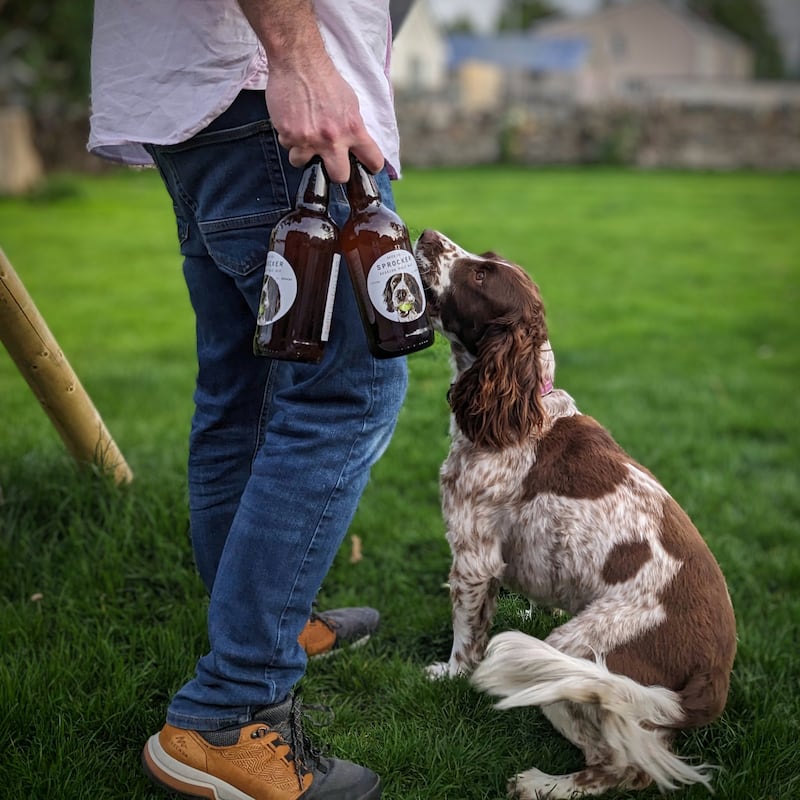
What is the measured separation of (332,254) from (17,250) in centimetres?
1002

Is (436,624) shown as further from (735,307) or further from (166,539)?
(735,307)

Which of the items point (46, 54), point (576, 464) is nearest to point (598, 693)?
point (576, 464)

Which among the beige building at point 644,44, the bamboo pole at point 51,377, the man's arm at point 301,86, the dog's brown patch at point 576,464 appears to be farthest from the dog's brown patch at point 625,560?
the beige building at point 644,44

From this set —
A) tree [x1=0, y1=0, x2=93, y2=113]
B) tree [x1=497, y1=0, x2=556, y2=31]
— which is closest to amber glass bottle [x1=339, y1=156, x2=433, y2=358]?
tree [x1=0, y1=0, x2=93, y2=113]

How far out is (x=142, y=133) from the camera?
1.97 m

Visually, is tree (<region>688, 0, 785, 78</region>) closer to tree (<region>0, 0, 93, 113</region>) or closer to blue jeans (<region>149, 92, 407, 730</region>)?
tree (<region>0, 0, 93, 113</region>)

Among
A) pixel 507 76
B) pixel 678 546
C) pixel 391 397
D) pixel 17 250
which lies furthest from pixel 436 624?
pixel 507 76

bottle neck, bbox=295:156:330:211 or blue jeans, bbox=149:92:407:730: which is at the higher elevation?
bottle neck, bbox=295:156:330:211

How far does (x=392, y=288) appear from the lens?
1.91 metres

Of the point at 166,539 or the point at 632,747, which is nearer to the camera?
the point at 632,747

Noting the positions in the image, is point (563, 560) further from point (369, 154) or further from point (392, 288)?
point (369, 154)

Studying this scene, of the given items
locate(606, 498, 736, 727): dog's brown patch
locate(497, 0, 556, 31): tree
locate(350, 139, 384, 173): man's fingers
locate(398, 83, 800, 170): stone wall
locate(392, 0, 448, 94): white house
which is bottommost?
locate(497, 0, 556, 31): tree

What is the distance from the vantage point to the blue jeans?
6.39ft

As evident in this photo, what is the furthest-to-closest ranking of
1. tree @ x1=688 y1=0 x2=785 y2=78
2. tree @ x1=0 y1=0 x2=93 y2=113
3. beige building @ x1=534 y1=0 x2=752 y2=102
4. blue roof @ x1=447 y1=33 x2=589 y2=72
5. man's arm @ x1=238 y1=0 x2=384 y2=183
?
tree @ x1=688 y1=0 x2=785 y2=78, beige building @ x1=534 y1=0 x2=752 y2=102, blue roof @ x1=447 y1=33 x2=589 y2=72, tree @ x1=0 y1=0 x2=93 y2=113, man's arm @ x1=238 y1=0 x2=384 y2=183
